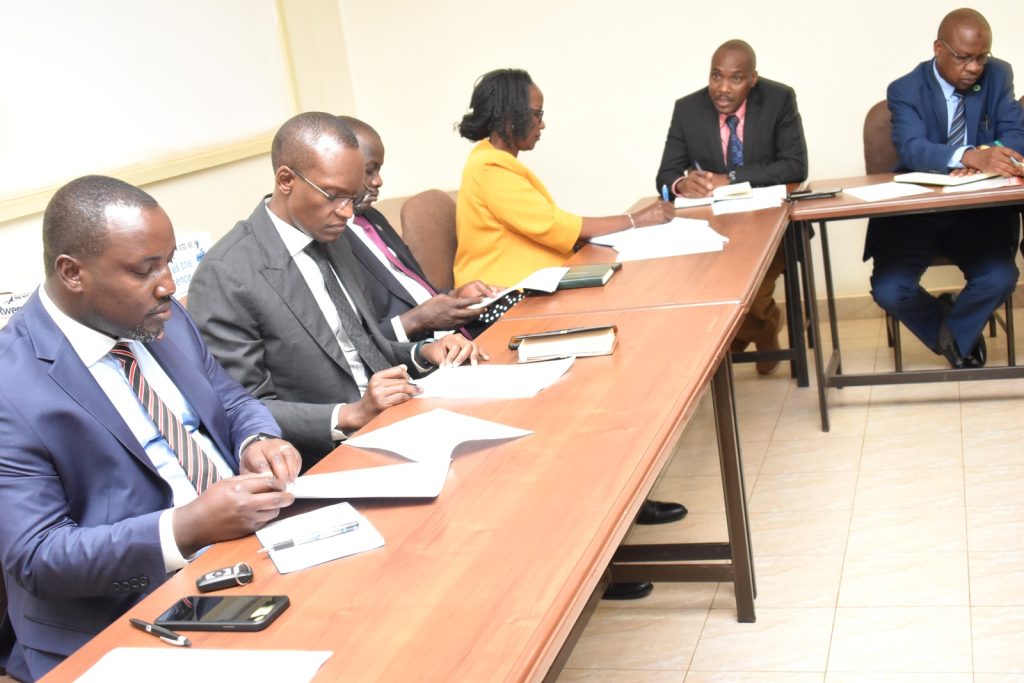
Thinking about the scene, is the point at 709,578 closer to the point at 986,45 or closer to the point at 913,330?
the point at 913,330

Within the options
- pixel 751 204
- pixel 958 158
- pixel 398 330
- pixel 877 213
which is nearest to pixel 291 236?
pixel 398 330

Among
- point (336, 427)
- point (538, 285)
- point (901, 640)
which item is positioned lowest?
point (901, 640)

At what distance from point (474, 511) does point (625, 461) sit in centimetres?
27

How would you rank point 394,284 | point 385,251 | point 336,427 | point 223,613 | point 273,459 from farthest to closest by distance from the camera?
point 385,251 < point 394,284 < point 336,427 < point 273,459 < point 223,613

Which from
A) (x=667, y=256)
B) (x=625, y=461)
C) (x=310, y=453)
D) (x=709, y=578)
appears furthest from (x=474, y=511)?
(x=667, y=256)

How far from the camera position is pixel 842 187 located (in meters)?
4.13

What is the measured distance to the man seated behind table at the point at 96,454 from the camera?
1.74 m

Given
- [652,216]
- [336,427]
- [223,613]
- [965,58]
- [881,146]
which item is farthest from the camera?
[881,146]

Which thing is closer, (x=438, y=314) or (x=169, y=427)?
(x=169, y=427)

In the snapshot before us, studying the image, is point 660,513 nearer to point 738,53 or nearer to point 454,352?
point 454,352

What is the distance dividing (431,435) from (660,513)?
5.05 ft

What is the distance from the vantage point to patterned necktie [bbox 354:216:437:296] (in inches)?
135

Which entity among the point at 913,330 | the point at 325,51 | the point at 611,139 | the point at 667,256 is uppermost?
the point at 325,51

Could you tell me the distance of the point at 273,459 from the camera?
1984mm
